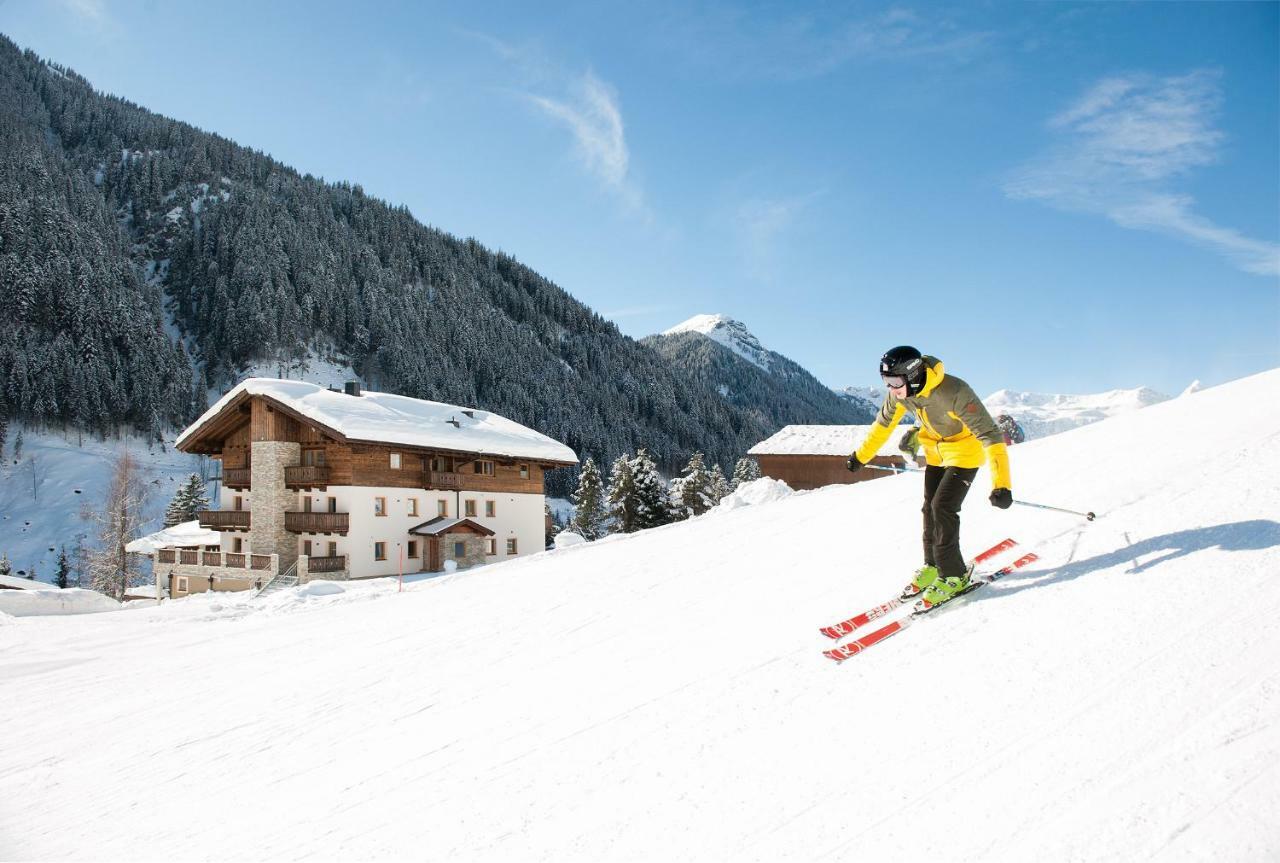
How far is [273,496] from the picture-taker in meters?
33.1

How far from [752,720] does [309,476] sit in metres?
31.8

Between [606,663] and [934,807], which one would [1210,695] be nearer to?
[934,807]

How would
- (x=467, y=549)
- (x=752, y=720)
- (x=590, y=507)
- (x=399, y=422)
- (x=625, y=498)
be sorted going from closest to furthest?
(x=752, y=720) < (x=399, y=422) < (x=467, y=549) < (x=625, y=498) < (x=590, y=507)

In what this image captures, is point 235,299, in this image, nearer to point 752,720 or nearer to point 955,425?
point 955,425

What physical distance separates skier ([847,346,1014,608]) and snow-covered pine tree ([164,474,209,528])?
65.4 m

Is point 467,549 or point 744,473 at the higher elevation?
point 744,473

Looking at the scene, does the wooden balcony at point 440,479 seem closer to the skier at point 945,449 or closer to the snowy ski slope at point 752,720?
the snowy ski slope at point 752,720

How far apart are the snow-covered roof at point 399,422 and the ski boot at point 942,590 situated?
93.4 ft

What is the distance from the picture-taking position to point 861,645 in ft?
17.1

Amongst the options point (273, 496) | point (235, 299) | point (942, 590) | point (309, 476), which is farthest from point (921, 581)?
point (235, 299)

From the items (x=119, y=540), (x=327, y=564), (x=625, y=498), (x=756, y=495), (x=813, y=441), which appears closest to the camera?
(x=756, y=495)

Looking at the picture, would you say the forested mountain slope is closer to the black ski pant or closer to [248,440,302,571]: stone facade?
[248,440,302,571]: stone facade

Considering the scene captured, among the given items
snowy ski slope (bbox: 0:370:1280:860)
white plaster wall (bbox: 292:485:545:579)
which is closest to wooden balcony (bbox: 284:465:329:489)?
white plaster wall (bbox: 292:485:545:579)

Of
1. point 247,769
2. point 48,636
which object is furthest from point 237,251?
point 247,769
